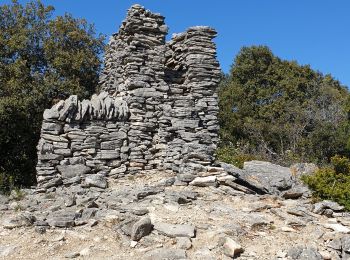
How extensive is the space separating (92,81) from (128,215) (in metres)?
10.1

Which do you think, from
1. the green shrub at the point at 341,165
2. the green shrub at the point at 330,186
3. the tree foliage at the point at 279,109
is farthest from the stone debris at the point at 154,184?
the tree foliage at the point at 279,109

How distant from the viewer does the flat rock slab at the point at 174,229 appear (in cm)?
830

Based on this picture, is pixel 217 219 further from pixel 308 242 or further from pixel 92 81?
pixel 92 81

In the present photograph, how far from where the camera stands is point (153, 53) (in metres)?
13.5

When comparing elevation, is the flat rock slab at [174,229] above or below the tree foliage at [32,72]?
below

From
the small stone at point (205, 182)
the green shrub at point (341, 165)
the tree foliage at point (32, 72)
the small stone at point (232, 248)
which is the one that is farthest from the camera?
the tree foliage at point (32, 72)

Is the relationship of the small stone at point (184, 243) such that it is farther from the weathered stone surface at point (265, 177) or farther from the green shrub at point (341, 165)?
the green shrub at point (341, 165)

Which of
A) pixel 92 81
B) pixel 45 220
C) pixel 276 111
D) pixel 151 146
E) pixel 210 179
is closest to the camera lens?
pixel 45 220

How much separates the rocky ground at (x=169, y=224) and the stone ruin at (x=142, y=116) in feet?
2.59

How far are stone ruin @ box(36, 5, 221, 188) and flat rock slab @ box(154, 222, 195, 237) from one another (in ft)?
9.80

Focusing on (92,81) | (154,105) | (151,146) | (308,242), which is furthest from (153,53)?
(308,242)

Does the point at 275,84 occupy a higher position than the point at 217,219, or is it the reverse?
the point at 275,84

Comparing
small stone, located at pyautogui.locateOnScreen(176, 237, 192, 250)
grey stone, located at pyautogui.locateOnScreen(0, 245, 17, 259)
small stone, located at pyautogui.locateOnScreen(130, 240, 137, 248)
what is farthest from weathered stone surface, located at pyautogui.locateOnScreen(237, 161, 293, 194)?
grey stone, located at pyautogui.locateOnScreen(0, 245, 17, 259)

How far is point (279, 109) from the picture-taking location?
30797 millimetres
